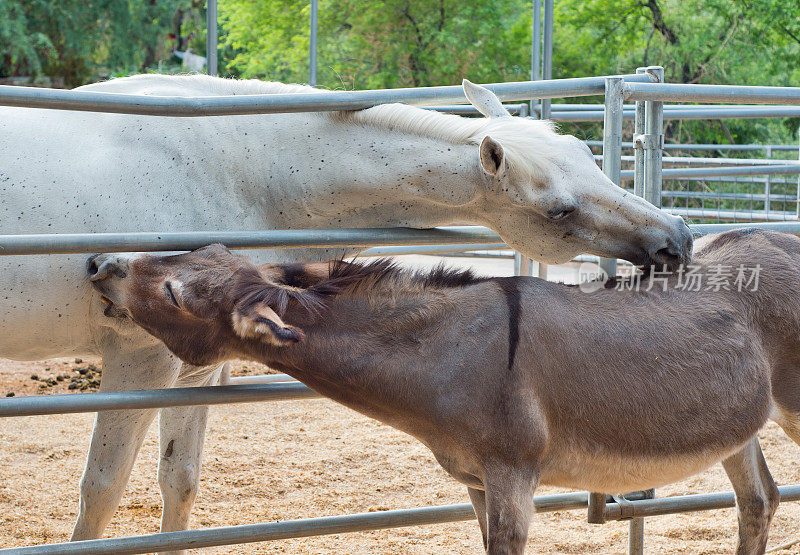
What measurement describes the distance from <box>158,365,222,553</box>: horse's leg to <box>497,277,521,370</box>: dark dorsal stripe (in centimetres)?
123

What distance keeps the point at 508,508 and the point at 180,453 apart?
1.46 metres

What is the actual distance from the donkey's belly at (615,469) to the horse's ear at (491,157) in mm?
818

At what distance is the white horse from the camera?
2516 millimetres

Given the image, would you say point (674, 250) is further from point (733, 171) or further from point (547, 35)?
point (733, 171)

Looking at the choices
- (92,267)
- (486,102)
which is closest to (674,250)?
(486,102)

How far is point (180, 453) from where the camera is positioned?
3115 millimetres

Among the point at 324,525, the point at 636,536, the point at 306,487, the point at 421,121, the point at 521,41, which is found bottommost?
the point at 306,487

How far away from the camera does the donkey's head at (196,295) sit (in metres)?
2.12

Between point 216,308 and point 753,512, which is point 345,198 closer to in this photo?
point 216,308

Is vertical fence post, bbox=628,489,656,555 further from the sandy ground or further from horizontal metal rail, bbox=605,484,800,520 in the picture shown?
the sandy ground

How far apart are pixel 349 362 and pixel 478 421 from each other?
368 mm

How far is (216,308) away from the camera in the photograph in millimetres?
2139

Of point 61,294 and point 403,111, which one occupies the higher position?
point 403,111

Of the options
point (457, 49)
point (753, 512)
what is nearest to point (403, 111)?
point (753, 512)
